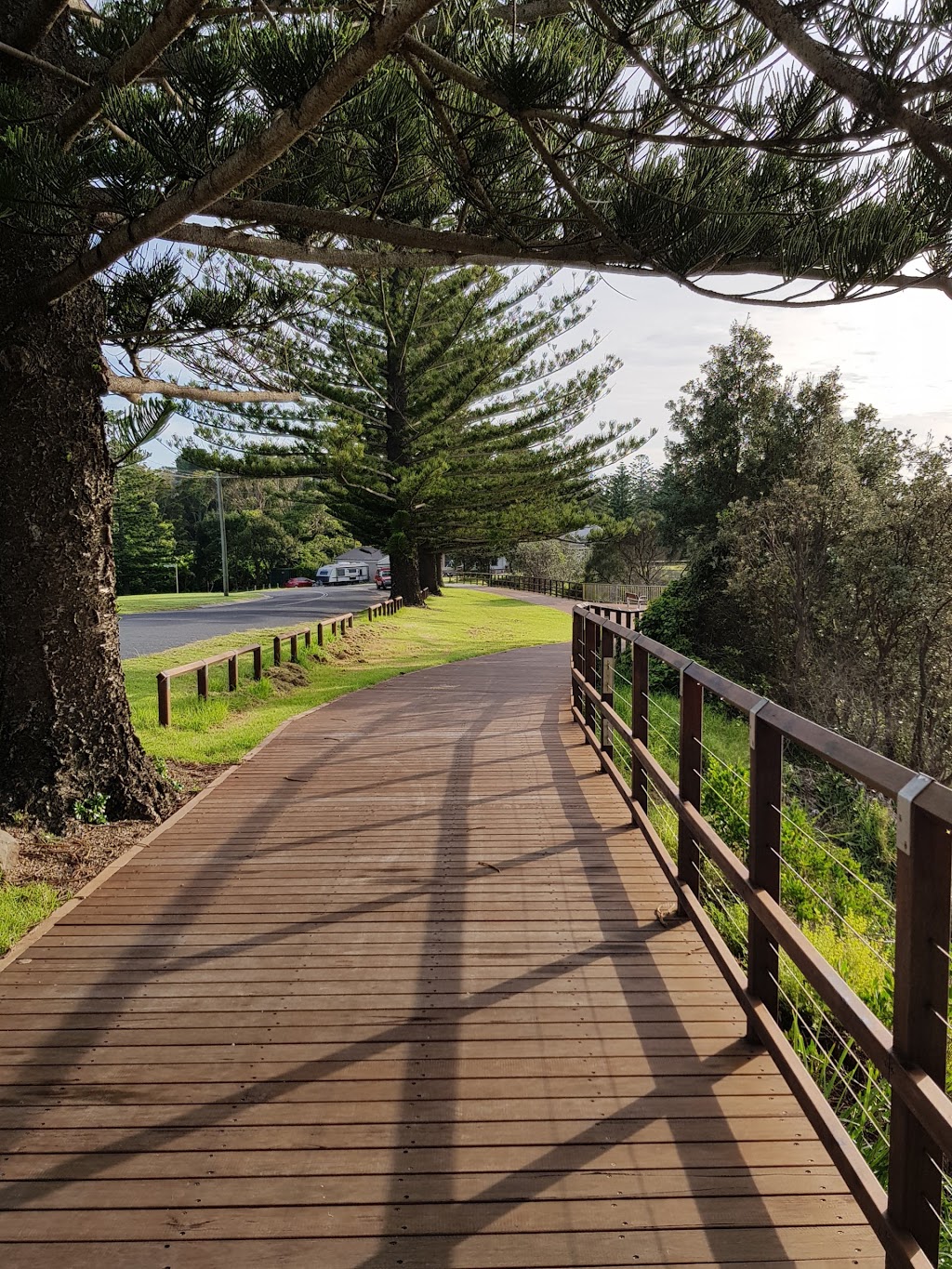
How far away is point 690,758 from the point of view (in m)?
3.69

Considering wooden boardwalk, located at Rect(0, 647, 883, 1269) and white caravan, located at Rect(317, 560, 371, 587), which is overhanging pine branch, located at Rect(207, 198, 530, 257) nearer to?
wooden boardwalk, located at Rect(0, 647, 883, 1269)

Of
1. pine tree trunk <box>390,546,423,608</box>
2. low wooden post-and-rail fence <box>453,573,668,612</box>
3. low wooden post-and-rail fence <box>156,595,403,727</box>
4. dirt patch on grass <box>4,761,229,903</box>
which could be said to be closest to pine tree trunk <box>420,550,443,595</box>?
low wooden post-and-rail fence <box>453,573,668,612</box>

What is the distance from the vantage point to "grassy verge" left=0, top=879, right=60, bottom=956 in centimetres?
372

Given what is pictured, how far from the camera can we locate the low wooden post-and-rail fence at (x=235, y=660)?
7.96 m

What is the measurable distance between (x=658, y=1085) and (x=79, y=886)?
9.15 feet

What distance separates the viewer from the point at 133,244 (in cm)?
434

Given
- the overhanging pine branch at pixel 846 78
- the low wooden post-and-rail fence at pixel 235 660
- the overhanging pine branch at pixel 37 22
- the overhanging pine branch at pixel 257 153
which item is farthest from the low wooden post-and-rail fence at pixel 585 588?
the overhanging pine branch at pixel 846 78

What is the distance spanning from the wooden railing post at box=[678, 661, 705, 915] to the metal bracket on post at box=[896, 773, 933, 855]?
1799 millimetres

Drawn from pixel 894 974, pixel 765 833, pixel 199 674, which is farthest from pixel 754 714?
pixel 199 674

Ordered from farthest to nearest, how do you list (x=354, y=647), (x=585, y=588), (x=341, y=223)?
(x=585, y=588) < (x=354, y=647) < (x=341, y=223)

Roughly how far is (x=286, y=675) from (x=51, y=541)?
6.91 metres

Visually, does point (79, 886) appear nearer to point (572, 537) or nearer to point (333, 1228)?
point (333, 1228)

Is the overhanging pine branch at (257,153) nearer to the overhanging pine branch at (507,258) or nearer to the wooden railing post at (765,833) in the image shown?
the overhanging pine branch at (507,258)

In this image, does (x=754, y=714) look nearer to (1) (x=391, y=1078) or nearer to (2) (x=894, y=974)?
(2) (x=894, y=974)
